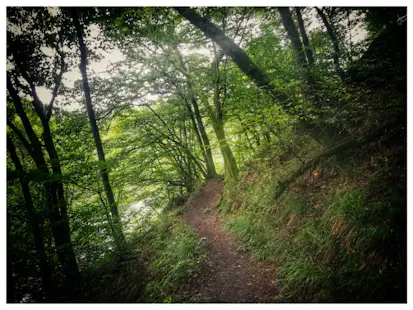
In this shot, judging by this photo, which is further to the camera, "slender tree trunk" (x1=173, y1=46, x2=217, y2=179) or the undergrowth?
"slender tree trunk" (x1=173, y1=46, x2=217, y2=179)

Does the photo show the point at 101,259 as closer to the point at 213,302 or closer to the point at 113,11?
the point at 213,302

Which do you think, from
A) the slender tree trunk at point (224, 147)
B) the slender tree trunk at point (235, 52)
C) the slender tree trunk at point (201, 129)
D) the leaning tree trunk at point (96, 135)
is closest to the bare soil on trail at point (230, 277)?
the leaning tree trunk at point (96, 135)

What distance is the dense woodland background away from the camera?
3.21m

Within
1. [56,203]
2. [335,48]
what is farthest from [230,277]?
[335,48]

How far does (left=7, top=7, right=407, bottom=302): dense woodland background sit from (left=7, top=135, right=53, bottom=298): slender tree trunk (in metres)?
0.03

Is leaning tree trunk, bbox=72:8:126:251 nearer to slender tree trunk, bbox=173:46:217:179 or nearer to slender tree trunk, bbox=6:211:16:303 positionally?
slender tree trunk, bbox=6:211:16:303

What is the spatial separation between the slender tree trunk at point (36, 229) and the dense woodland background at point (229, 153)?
28 mm

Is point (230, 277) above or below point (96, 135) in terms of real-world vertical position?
below

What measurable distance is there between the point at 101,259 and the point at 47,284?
5.27 ft

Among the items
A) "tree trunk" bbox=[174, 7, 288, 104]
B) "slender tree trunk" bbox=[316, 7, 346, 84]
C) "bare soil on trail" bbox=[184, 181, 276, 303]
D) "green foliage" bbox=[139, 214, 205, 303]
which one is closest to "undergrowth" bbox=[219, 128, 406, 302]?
"bare soil on trail" bbox=[184, 181, 276, 303]

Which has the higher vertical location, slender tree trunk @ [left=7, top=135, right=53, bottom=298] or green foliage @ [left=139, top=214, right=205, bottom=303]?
slender tree trunk @ [left=7, top=135, right=53, bottom=298]

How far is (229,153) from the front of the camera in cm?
841

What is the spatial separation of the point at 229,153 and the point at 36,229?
633 centimetres

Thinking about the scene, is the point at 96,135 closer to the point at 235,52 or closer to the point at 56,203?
the point at 56,203
